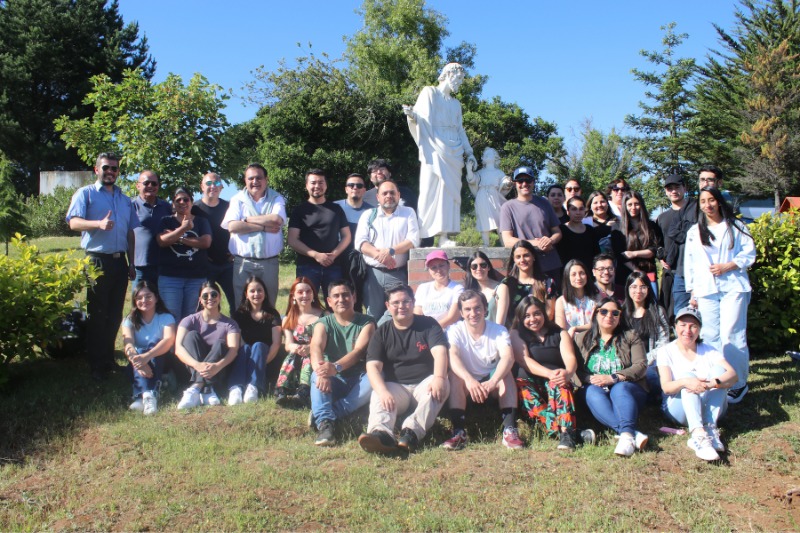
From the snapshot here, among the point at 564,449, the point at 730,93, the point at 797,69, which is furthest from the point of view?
the point at 730,93

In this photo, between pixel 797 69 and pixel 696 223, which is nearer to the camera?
pixel 696 223

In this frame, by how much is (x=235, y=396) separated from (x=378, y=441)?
1452 mm

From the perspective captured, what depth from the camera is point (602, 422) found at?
3.82 m

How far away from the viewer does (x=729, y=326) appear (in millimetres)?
4328

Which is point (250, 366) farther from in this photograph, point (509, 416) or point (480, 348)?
point (509, 416)

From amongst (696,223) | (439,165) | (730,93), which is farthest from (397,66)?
(696,223)

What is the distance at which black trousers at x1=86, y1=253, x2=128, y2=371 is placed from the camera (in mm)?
4918

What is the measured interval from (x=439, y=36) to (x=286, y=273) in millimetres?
18795

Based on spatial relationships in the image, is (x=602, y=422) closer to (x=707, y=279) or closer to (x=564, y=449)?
(x=564, y=449)

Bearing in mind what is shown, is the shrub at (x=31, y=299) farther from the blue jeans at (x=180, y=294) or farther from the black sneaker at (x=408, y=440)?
the black sneaker at (x=408, y=440)

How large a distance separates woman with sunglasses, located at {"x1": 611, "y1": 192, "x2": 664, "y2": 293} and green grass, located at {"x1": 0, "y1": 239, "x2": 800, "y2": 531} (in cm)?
147

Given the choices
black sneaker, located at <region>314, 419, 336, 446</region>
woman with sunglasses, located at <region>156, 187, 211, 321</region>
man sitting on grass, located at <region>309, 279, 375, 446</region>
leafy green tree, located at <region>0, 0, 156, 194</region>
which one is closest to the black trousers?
woman with sunglasses, located at <region>156, 187, 211, 321</region>

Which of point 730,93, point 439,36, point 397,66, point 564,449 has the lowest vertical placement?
point 564,449

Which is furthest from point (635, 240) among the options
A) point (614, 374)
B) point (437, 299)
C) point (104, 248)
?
point (104, 248)
